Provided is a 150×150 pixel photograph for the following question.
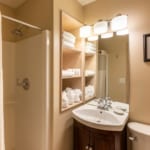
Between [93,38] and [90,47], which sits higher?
[93,38]

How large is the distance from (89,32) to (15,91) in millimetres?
1407

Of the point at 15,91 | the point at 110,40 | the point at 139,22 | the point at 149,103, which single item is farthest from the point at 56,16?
the point at 149,103

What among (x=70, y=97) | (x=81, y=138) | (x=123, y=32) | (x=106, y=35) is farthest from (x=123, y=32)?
(x=81, y=138)

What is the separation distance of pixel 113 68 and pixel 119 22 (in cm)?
58

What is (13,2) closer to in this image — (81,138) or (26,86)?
(26,86)

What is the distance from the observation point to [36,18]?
1689 millimetres

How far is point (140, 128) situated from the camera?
1.41 metres

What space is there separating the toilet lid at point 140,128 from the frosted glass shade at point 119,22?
3.67 feet

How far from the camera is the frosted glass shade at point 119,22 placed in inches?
62.2

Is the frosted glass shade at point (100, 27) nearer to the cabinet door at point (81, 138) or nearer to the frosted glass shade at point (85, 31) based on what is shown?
the frosted glass shade at point (85, 31)

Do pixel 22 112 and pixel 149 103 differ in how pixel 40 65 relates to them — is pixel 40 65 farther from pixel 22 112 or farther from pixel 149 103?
pixel 149 103

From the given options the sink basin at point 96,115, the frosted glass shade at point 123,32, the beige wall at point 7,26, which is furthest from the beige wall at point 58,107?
the beige wall at point 7,26

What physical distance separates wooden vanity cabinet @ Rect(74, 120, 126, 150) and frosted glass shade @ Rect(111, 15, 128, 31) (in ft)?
3.89

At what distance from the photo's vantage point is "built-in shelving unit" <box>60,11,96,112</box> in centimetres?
176
